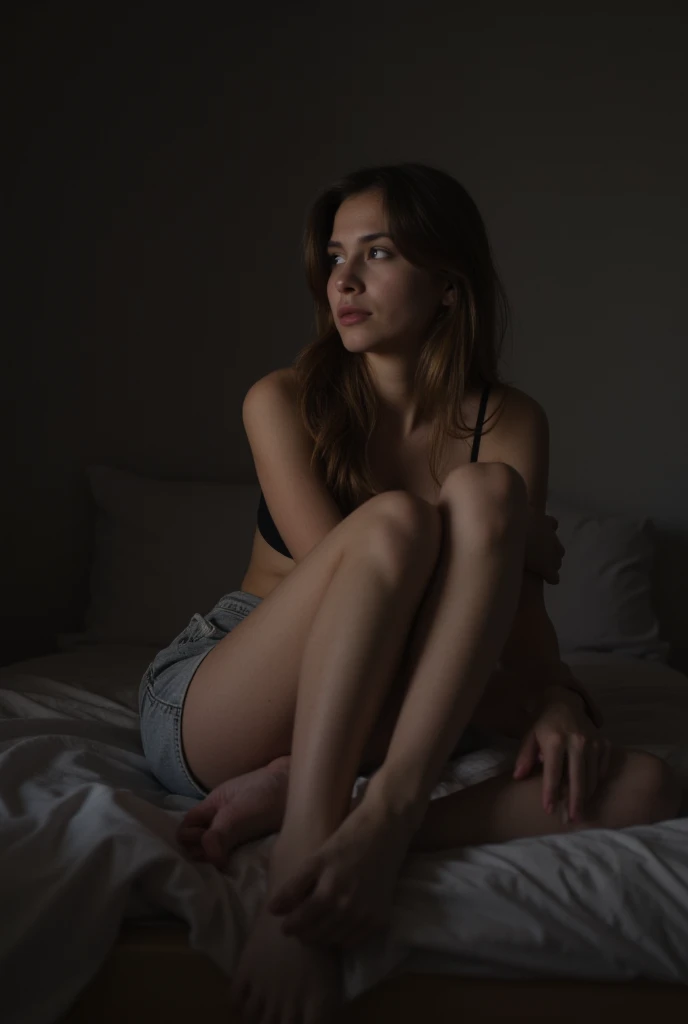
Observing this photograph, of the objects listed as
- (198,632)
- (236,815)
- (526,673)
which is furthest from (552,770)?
(198,632)

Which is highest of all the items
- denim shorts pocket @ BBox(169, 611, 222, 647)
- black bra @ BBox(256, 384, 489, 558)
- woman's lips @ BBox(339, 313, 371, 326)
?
woman's lips @ BBox(339, 313, 371, 326)

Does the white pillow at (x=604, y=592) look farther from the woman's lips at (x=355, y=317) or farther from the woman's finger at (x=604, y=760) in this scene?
the woman's finger at (x=604, y=760)

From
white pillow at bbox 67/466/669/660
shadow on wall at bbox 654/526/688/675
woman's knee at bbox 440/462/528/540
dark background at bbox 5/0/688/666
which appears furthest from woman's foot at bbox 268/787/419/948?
shadow on wall at bbox 654/526/688/675

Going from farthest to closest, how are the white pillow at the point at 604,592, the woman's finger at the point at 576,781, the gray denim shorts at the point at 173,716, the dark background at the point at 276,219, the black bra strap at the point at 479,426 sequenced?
the dark background at the point at 276,219, the white pillow at the point at 604,592, the black bra strap at the point at 479,426, the gray denim shorts at the point at 173,716, the woman's finger at the point at 576,781

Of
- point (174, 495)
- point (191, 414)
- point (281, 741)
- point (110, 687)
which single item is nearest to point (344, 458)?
point (281, 741)

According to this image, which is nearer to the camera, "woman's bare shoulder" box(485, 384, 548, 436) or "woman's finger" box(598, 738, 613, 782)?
"woman's finger" box(598, 738, 613, 782)

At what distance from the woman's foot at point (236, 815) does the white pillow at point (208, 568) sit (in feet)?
3.65

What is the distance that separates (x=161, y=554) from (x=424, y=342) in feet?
3.05

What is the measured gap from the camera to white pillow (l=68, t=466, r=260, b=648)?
2264mm

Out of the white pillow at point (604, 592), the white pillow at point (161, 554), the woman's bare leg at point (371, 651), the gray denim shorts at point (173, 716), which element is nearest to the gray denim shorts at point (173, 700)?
the gray denim shorts at point (173, 716)

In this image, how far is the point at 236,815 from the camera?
43.5 inches

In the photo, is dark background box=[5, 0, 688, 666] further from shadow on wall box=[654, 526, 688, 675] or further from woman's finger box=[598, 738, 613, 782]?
woman's finger box=[598, 738, 613, 782]

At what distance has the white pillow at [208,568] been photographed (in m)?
2.25

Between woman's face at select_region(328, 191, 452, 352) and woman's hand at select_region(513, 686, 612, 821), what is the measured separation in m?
0.65
